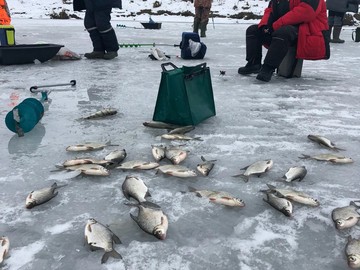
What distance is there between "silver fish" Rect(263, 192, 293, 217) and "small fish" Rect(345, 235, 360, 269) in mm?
344

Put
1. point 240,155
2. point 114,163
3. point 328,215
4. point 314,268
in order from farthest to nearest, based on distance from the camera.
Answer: point 240,155
point 114,163
point 328,215
point 314,268

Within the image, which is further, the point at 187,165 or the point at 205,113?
the point at 205,113

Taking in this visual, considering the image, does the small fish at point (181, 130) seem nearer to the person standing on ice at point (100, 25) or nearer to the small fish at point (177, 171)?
the small fish at point (177, 171)

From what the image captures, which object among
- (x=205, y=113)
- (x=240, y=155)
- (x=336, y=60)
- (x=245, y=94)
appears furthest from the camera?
(x=336, y=60)

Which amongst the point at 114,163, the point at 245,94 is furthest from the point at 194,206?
the point at 245,94

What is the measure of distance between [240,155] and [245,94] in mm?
2135

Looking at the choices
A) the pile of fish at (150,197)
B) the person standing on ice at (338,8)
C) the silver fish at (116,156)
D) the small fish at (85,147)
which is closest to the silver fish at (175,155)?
the pile of fish at (150,197)

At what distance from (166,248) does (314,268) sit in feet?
2.26

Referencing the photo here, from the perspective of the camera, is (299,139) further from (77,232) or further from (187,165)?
(77,232)

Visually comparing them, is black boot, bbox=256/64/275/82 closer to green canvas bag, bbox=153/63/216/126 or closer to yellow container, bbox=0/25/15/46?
green canvas bag, bbox=153/63/216/126

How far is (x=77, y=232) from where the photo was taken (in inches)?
72.5

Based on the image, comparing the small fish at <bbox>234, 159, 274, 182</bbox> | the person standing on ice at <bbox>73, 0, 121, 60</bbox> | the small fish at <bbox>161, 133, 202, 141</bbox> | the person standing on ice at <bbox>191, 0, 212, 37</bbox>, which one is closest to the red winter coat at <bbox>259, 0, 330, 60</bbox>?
the small fish at <bbox>161, 133, 202, 141</bbox>

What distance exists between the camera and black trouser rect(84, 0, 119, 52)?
6.94 meters

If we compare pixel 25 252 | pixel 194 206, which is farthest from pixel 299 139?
pixel 25 252
